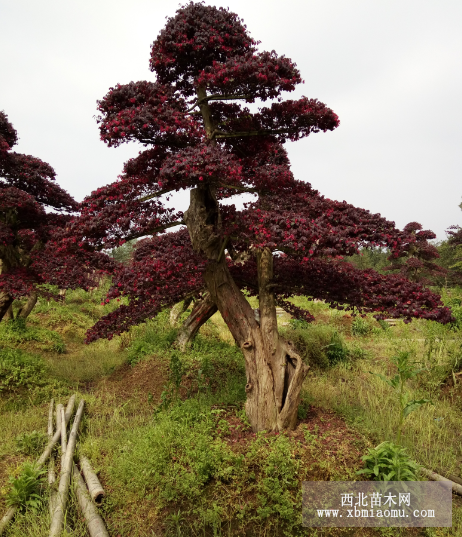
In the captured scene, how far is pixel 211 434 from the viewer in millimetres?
4262

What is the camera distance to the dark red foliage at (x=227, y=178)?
11.4 ft

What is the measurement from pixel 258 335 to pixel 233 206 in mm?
1747

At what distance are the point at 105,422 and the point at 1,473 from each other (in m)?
1.57

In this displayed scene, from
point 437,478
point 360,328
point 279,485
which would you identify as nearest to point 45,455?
point 279,485

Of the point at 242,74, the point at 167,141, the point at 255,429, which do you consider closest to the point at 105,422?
the point at 255,429

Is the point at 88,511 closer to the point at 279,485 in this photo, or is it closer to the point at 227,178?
the point at 279,485

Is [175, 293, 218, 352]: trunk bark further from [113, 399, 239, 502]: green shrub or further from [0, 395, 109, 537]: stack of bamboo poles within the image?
[113, 399, 239, 502]: green shrub

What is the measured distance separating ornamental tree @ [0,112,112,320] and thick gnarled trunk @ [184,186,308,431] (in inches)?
121

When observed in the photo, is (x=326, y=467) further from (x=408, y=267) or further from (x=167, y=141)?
(x=408, y=267)

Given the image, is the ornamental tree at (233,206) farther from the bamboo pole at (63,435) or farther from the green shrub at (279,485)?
the bamboo pole at (63,435)

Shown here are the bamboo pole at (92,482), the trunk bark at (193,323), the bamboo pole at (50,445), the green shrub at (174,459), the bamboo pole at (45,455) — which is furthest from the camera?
the trunk bark at (193,323)

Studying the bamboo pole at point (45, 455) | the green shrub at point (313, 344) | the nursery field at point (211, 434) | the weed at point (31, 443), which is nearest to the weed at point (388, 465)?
the nursery field at point (211, 434)

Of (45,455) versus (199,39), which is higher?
(199,39)

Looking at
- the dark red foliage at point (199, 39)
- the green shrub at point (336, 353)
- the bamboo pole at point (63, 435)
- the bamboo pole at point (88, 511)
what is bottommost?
the bamboo pole at point (88, 511)
